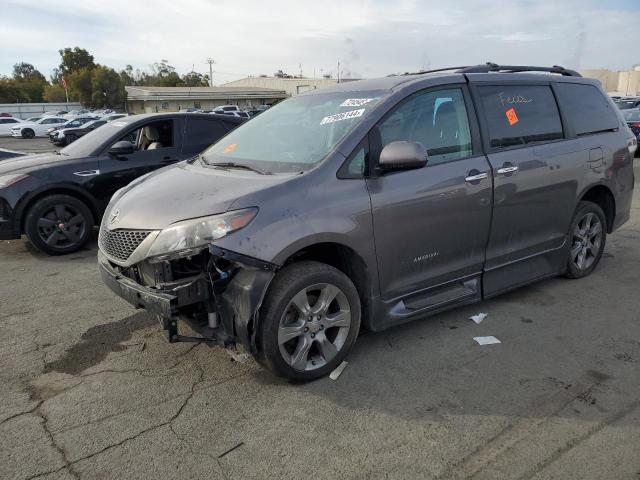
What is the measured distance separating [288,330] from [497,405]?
4.29 feet

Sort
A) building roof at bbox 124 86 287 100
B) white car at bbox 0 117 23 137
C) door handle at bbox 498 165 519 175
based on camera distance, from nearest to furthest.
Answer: door handle at bbox 498 165 519 175 < white car at bbox 0 117 23 137 < building roof at bbox 124 86 287 100

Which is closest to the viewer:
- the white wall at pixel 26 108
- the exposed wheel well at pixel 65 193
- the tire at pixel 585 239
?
the tire at pixel 585 239

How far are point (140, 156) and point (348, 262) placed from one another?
4.58 meters

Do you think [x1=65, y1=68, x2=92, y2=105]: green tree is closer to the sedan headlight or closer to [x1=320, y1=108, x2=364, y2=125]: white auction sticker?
the sedan headlight

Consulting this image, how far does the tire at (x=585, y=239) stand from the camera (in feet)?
16.4

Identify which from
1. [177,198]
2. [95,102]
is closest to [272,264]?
[177,198]

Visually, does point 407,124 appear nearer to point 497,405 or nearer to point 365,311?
point 365,311

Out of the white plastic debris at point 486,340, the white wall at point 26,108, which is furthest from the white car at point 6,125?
the white plastic debris at point 486,340

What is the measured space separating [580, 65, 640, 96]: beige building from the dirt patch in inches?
2733

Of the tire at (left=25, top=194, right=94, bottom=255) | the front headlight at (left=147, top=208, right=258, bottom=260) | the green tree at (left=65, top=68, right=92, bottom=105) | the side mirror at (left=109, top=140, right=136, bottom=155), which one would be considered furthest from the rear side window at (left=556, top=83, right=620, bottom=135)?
the green tree at (left=65, top=68, right=92, bottom=105)

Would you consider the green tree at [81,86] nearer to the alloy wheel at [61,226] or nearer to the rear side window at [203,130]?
the rear side window at [203,130]

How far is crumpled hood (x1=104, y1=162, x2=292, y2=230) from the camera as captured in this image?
10.4 ft

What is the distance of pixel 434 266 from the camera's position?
3865 millimetres

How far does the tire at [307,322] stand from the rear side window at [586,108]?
293cm
